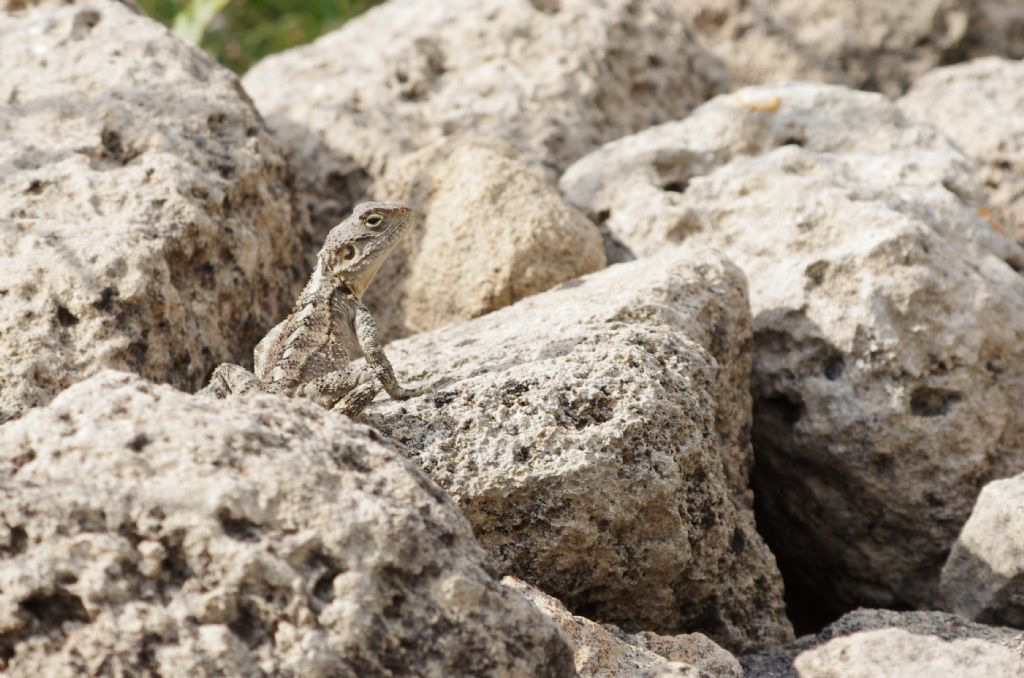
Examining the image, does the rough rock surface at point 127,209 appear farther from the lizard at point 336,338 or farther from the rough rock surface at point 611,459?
the rough rock surface at point 611,459

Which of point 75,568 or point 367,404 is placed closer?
point 75,568

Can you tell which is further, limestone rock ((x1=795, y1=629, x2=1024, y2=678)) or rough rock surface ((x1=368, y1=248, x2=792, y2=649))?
rough rock surface ((x1=368, y1=248, x2=792, y2=649))

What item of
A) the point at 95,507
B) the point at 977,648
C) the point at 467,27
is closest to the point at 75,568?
the point at 95,507

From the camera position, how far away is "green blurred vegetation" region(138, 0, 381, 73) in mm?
11289

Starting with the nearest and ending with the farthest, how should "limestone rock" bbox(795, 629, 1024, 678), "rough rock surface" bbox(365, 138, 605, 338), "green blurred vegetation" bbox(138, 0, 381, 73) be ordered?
"limestone rock" bbox(795, 629, 1024, 678), "rough rock surface" bbox(365, 138, 605, 338), "green blurred vegetation" bbox(138, 0, 381, 73)

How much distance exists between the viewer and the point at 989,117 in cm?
715

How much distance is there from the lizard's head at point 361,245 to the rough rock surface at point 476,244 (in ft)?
1.37

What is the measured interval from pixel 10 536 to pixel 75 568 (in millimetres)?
207

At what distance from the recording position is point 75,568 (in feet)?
8.82

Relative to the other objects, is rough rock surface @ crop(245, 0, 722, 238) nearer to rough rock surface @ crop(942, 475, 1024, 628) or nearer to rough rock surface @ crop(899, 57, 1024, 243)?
rough rock surface @ crop(899, 57, 1024, 243)

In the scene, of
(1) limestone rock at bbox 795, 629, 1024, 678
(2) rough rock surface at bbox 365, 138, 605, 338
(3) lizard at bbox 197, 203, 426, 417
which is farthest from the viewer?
(2) rough rock surface at bbox 365, 138, 605, 338

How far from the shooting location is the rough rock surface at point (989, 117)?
6.76 metres

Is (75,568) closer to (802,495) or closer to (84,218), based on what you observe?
(84,218)

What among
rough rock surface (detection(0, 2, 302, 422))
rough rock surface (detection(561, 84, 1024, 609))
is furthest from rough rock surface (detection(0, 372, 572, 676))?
rough rock surface (detection(561, 84, 1024, 609))
